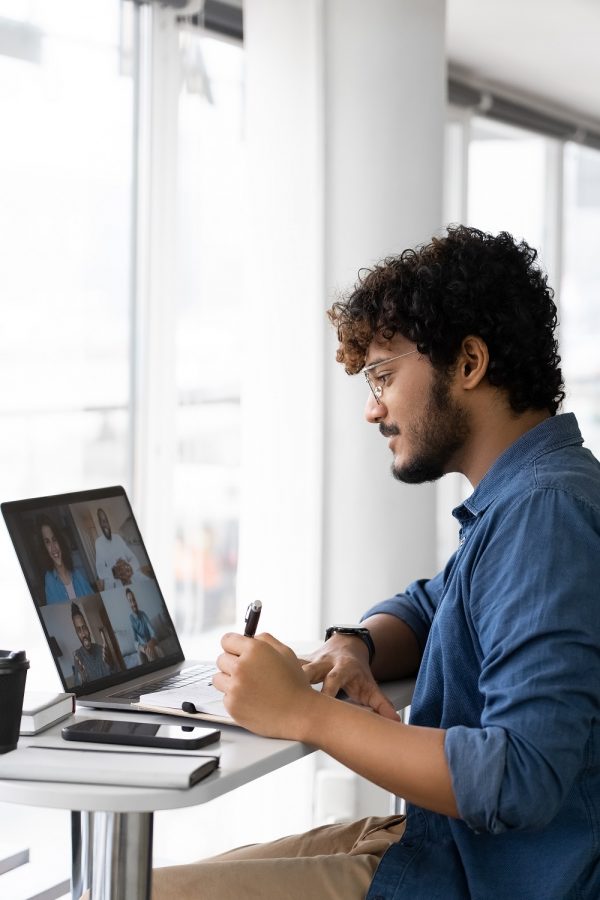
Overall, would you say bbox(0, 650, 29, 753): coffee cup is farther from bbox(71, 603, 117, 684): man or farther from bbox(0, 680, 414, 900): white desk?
bbox(71, 603, 117, 684): man

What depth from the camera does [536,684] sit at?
1.20 meters

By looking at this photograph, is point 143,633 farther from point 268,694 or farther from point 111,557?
point 268,694

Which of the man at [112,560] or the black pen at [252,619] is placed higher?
the man at [112,560]

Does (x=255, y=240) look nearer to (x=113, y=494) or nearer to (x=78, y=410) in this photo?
(x=78, y=410)

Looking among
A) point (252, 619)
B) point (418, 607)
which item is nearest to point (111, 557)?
point (252, 619)

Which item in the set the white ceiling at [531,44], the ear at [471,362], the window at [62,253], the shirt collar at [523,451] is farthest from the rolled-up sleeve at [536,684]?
the white ceiling at [531,44]

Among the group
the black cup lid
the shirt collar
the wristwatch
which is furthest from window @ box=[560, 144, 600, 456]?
the black cup lid

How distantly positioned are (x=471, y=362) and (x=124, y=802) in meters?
0.71

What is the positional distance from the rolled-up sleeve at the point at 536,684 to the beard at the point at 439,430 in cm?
26

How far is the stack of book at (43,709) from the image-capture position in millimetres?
1413

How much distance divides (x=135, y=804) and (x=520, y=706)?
415 mm

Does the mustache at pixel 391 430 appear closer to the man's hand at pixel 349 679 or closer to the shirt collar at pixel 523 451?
the shirt collar at pixel 523 451

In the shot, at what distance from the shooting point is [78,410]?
330 cm

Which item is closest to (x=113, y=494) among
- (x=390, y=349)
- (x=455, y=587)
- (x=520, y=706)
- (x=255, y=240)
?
(x=390, y=349)
